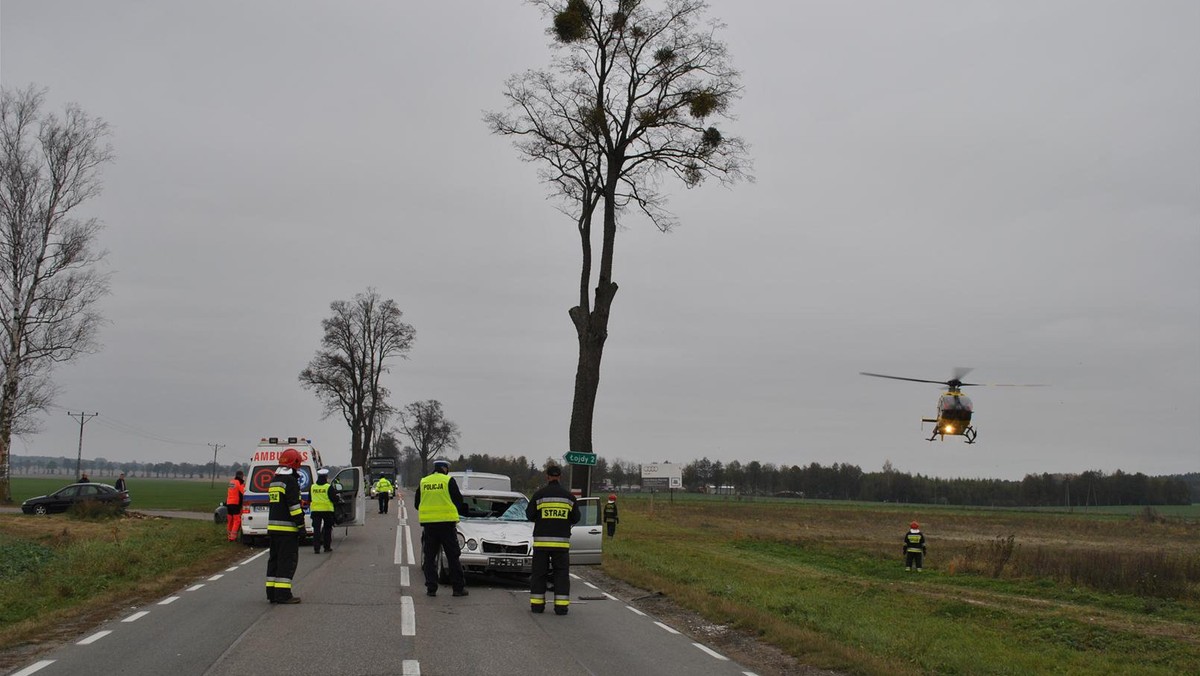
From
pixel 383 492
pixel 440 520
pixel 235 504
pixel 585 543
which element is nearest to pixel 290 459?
pixel 440 520

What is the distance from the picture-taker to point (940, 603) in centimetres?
1969

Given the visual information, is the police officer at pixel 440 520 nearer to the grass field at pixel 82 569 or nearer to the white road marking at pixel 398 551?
the grass field at pixel 82 569

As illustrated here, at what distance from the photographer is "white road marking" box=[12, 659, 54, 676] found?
839cm

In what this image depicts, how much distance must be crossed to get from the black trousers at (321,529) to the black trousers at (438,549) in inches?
328

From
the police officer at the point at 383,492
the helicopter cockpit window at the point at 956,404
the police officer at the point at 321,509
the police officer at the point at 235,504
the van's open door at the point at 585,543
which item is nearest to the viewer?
the van's open door at the point at 585,543

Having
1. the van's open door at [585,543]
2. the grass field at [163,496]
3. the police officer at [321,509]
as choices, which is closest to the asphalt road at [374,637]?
the van's open door at [585,543]

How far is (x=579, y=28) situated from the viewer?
84.2 ft

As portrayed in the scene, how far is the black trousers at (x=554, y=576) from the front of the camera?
1305 centimetres

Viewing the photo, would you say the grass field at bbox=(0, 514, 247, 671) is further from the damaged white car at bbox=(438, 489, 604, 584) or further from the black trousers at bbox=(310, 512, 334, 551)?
the damaged white car at bbox=(438, 489, 604, 584)

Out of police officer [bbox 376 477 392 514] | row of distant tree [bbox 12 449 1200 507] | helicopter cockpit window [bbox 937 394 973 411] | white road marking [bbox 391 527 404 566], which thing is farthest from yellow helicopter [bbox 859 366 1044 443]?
row of distant tree [bbox 12 449 1200 507]

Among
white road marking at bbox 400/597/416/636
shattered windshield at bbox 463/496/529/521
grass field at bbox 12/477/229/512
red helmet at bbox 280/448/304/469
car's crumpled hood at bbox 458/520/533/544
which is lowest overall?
grass field at bbox 12/477/229/512

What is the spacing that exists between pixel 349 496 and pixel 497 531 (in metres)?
13.7

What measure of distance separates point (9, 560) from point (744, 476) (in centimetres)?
13928

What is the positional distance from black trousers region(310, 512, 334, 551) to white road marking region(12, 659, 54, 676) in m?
13.0
